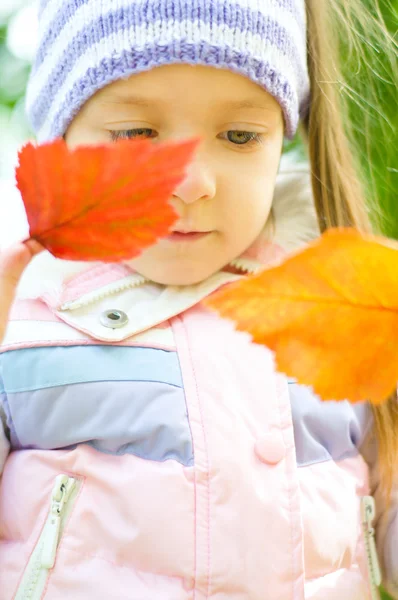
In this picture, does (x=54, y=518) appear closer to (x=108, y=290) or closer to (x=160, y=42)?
(x=108, y=290)

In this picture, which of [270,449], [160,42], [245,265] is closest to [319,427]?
[270,449]

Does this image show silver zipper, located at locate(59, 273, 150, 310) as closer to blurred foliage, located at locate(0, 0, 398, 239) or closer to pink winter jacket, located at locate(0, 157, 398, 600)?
Answer: pink winter jacket, located at locate(0, 157, 398, 600)

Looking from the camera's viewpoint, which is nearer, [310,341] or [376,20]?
A: [310,341]

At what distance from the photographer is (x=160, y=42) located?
0.55 m

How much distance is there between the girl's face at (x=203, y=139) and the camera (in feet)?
1.79

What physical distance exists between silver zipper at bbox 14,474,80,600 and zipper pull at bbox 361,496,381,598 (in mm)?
313

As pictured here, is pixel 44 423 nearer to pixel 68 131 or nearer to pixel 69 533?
pixel 69 533

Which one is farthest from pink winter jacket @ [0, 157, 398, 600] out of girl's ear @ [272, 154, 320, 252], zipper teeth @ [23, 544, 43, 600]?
girl's ear @ [272, 154, 320, 252]

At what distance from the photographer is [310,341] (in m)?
0.24

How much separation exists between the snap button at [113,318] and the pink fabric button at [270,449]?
0.18 meters

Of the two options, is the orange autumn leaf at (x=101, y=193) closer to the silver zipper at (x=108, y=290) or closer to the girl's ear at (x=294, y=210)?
the silver zipper at (x=108, y=290)

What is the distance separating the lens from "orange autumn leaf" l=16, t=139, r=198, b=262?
240 mm

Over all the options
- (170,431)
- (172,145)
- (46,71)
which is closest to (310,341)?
(172,145)

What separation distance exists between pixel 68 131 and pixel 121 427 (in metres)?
0.29
